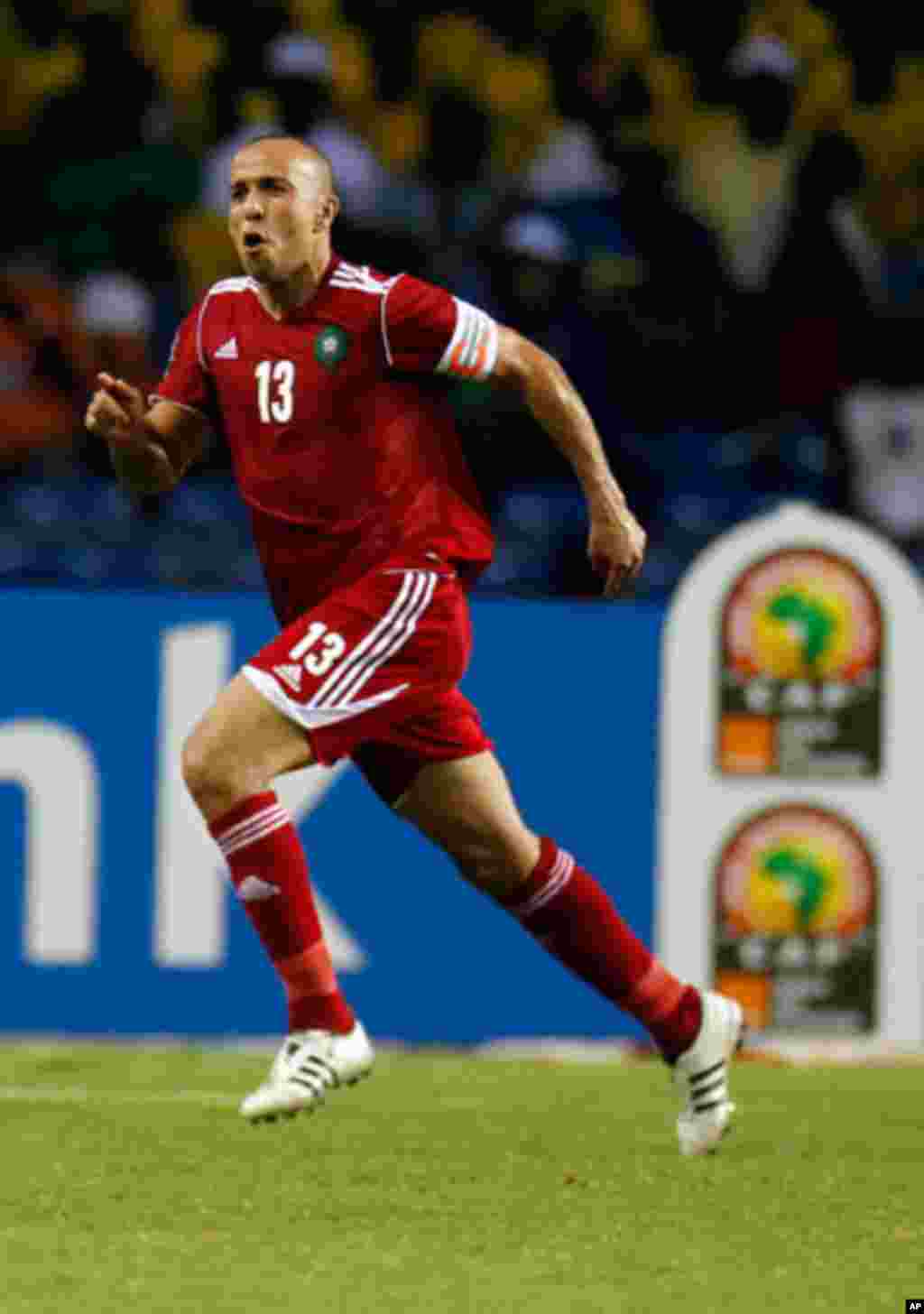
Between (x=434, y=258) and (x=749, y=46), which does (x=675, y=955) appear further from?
(x=749, y=46)

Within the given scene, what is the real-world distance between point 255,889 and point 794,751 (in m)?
2.85

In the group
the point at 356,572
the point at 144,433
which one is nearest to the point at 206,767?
the point at 356,572

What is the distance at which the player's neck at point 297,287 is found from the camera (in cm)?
562

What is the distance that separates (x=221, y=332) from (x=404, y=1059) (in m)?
2.53

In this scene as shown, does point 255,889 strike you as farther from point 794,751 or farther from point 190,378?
point 794,751

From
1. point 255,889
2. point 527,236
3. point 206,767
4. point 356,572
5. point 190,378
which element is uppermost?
point 527,236

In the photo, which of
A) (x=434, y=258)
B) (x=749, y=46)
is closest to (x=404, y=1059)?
(x=434, y=258)

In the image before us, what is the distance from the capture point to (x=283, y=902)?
548 cm

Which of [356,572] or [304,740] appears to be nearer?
[304,740]

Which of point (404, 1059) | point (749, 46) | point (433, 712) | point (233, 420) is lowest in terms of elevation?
point (404, 1059)

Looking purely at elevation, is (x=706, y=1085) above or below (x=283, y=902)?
below

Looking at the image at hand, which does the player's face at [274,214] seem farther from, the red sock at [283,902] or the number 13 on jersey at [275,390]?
the red sock at [283,902]

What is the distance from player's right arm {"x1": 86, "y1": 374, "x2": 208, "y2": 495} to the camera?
5.62m

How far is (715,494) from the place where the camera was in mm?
9828
